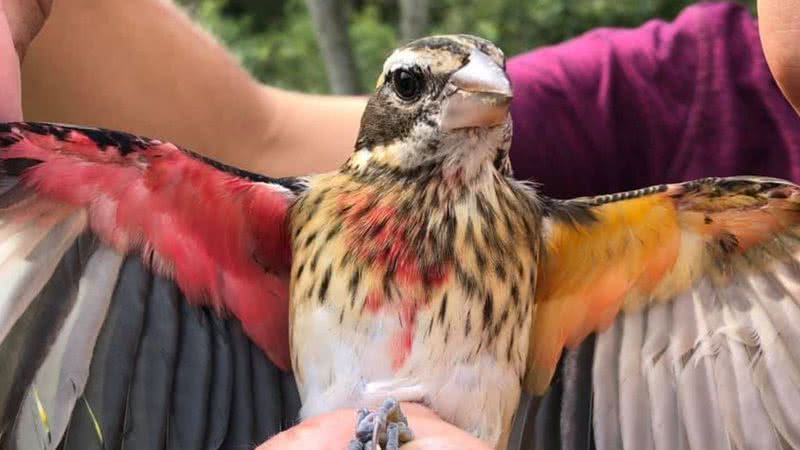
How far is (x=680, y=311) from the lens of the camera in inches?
57.9

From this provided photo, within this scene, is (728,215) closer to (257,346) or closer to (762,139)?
(257,346)

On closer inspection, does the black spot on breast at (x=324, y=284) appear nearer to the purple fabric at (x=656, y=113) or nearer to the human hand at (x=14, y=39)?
the human hand at (x=14, y=39)

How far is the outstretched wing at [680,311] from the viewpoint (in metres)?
1.36

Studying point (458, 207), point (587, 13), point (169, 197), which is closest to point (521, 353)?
point (458, 207)

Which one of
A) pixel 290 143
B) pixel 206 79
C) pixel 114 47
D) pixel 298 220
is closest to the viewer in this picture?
pixel 298 220

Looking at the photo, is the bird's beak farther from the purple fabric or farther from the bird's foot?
the purple fabric

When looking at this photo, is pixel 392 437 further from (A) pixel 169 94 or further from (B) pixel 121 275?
(A) pixel 169 94

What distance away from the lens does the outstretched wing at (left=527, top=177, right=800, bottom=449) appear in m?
1.36

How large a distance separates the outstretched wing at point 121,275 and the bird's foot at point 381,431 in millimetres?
368

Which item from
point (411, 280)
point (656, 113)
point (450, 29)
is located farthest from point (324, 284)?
point (450, 29)

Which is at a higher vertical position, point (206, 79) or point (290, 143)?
point (206, 79)

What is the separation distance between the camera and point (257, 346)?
1438mm

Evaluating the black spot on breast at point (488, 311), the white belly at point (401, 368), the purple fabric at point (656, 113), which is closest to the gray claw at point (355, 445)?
the white belly at point (401, 368)

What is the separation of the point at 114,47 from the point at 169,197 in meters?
0.64
